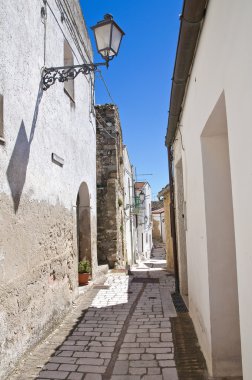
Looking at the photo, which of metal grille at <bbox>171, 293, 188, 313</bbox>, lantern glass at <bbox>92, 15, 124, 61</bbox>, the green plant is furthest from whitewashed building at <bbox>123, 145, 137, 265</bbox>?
lantern glass at <bbox>92, 15, 124, 61</bbox>

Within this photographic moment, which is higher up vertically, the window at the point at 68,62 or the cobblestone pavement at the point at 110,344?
the window at the point at 68,62

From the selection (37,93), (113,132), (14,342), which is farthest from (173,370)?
(113,132)

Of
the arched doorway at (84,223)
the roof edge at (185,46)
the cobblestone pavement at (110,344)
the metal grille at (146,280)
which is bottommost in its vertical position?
the cobblestone pavement at (110,344)

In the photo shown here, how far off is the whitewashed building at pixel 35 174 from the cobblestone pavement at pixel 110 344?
0.85ft

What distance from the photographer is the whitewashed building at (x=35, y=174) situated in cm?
355

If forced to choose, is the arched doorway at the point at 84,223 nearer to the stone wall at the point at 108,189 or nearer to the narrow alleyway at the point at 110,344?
the narrow alleyway at the point at 110,344

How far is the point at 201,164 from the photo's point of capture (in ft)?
11.5

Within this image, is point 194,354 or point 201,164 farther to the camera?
point 194,354

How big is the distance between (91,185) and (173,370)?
5.80 m

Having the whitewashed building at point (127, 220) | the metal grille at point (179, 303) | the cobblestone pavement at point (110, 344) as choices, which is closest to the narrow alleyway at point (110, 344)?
the cobblestone pavement at point (110, 344)

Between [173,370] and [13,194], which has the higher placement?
[13,194]

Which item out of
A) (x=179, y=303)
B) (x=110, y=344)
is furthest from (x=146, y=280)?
(x=110, y=344)

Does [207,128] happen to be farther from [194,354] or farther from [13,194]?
[194,354]

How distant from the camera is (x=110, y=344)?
167 inches
